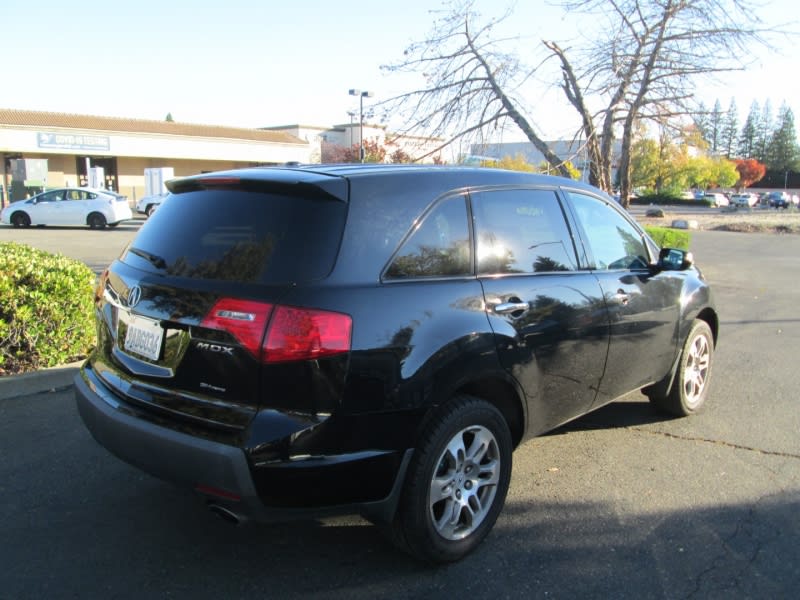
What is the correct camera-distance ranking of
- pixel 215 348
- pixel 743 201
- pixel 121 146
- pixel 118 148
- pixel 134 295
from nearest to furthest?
pixel 215 348, pixel 134 295, pixel 118 148, pixel 121 146, pixel 743 201

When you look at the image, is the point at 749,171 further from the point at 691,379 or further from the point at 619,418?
the point at 619,418

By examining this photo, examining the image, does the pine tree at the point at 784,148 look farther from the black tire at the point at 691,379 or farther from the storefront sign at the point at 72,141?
the black tire at the point at 691,379

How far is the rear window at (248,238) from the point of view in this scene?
2807 mm

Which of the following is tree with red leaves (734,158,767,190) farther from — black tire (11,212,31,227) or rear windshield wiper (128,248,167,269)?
rear windshield wiper (128,248,167,269)

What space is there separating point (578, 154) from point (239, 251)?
34.2 feet

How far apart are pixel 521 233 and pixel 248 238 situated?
1.55 m

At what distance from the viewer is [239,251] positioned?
2.93 m

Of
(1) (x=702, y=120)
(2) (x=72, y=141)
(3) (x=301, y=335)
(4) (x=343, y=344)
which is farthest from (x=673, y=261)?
(2) (x=72, y=141)

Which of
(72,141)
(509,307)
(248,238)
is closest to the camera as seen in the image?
(248,238)

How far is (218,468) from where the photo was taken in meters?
2.64

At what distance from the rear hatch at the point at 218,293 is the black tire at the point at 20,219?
27.0 metres

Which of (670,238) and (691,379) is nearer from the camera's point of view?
(691,379)

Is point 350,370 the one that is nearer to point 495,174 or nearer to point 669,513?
Result: point 495,174

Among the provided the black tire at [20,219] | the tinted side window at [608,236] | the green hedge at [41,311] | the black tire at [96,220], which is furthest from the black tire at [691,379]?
the black tire at [20,219]
